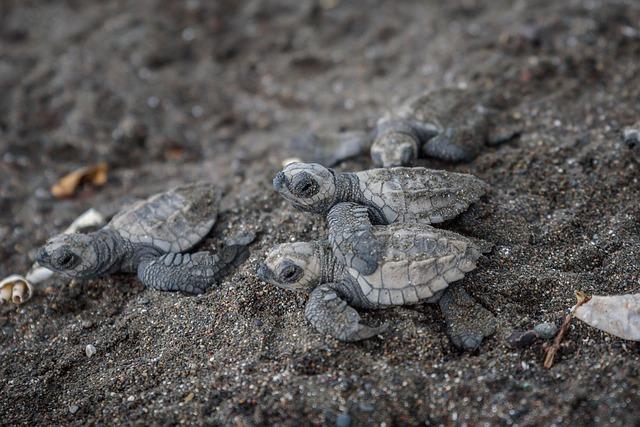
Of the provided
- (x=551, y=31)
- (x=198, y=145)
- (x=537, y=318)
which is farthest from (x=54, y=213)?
(x=551, y=31)

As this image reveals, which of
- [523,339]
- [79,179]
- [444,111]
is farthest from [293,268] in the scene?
[79,179]

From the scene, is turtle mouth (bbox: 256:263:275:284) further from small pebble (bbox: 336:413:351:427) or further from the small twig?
the small twig

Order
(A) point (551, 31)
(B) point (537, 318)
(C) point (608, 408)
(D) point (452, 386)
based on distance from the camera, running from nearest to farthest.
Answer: (C) point (608, 408) < (D) point (452, 386) < (B) point (537, 318) < (A) point (551, 31)

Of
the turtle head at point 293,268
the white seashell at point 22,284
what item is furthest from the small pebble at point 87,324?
the turtle head at point 293,268

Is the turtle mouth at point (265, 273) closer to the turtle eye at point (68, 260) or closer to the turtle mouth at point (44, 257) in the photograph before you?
the turtle eye at point (68, 260)

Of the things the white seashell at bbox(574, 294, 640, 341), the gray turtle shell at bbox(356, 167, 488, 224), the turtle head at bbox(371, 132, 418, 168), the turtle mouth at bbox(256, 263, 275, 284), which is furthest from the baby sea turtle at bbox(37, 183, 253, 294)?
the white seashell at bbox(574, 294, 640, 341)

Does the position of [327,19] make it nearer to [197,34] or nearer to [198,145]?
[197,34]
